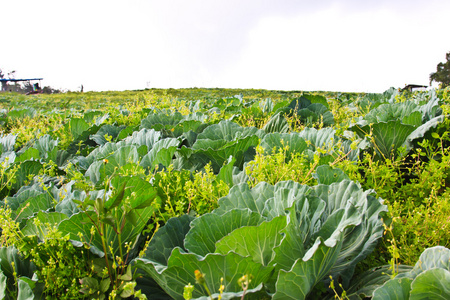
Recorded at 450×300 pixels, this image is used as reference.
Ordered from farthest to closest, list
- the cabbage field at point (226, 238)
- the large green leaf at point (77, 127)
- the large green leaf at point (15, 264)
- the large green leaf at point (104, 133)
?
the large green leaf at point (77, 127) → the large green leaf at point (104, 133) → the large green leaf at point (15, 264) → the cabbage field at point (226, 238)

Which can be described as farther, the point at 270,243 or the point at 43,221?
the point at 43,221

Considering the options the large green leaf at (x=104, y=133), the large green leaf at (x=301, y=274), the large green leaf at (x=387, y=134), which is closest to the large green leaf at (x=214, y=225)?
the large green leaf at (x=301, y=274)

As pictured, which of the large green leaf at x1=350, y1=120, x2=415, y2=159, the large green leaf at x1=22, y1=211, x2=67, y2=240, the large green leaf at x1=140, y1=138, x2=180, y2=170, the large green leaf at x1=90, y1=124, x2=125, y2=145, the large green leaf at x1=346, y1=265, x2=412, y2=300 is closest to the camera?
the large green leaf at x1=346, y1=265, x2=412, y2=300

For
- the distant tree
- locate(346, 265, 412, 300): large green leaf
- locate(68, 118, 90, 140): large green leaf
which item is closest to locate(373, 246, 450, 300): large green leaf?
locate(346, 265, 412, 300): large green leaf

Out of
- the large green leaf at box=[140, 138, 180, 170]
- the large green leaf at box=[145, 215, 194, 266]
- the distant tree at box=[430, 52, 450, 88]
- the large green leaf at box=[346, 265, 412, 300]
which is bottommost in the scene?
the large green leaf at box=[346, 265, 412, 300]

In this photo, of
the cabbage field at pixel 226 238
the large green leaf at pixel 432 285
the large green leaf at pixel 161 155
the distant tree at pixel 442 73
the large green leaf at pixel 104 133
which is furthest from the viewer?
the distant tree at pixel 442 73

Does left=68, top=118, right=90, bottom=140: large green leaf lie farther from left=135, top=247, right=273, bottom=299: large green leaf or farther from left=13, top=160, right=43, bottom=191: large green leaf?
left=135, top=247, right=273, bottom=299: large green leaf

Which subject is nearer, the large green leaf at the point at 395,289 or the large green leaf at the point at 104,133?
the large green leaf at the point at 395,289

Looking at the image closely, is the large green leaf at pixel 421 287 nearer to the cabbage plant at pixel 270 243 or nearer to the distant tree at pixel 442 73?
the cabbage plant at pixel 270 243

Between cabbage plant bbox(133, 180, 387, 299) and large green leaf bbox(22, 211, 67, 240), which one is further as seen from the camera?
large green leaf bbox(22, 211, 67, 240)

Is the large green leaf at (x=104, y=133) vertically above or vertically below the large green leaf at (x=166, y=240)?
above

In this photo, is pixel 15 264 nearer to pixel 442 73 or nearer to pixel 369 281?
pixel 369 281

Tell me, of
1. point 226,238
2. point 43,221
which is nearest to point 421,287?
point 226,238

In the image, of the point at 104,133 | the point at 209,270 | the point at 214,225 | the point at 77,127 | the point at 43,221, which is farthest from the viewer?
the point at 77,127
